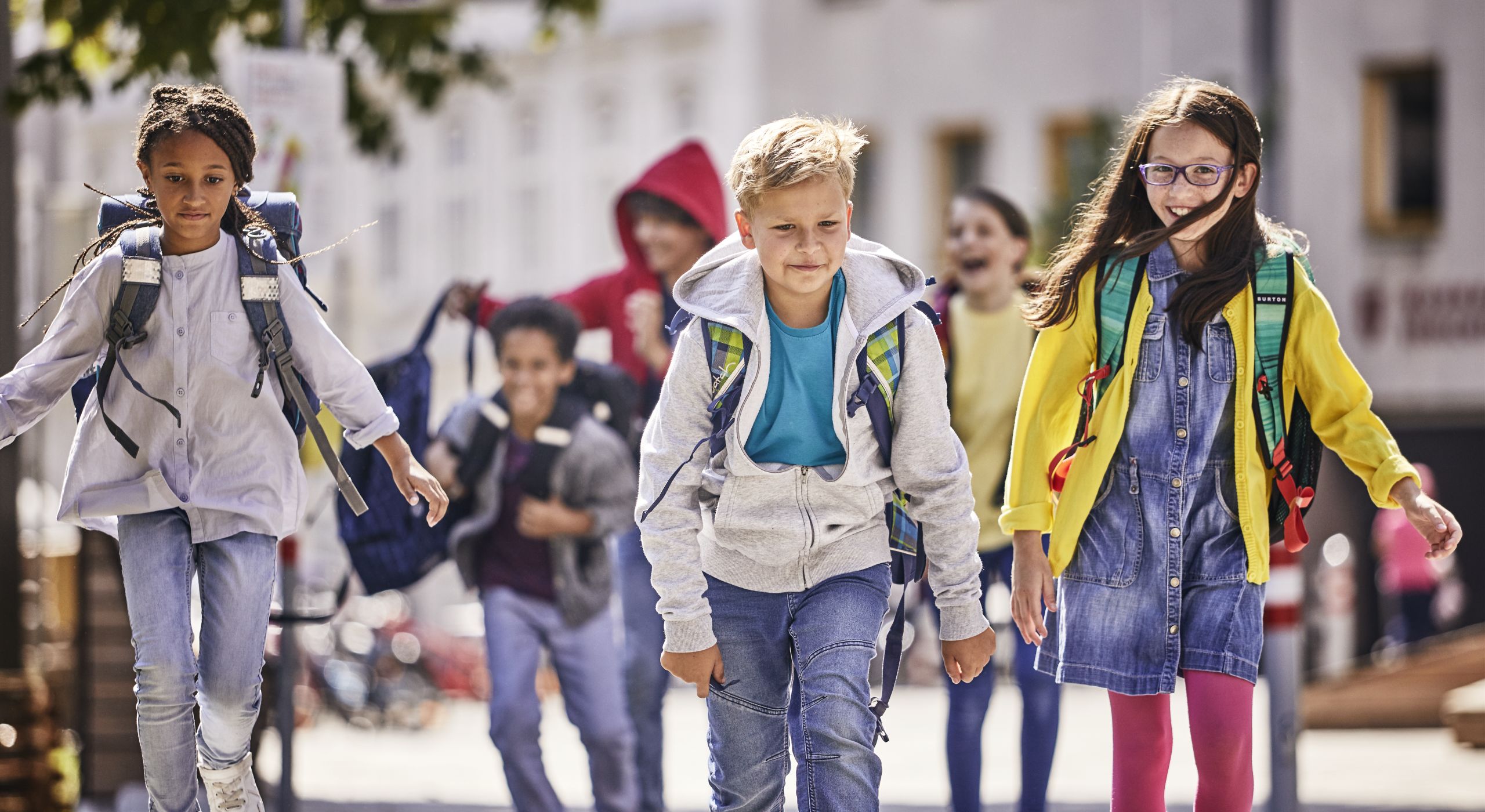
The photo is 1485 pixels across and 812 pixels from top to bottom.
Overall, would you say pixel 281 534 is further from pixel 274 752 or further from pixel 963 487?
pixel 274 752

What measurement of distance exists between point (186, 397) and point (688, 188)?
3402 millimetres

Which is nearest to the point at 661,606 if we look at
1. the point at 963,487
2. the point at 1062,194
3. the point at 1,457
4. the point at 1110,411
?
the point at 963,487

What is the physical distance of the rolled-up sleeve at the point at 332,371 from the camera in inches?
194

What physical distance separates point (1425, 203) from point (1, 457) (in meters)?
21.4

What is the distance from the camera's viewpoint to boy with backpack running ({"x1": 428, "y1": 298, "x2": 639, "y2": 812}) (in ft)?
22.9

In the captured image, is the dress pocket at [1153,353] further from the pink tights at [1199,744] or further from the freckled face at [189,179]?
the freckled face at [189,179]

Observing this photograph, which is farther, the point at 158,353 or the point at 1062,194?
the point at 1062,194

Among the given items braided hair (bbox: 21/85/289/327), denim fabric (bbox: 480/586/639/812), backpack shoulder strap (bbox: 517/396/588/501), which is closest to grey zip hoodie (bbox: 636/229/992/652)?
braided hair (bbox: 21/85/289/327)

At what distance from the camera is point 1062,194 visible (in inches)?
1030

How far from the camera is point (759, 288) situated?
15.8 feet

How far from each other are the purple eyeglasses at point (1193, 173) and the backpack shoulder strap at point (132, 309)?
7.78 ft

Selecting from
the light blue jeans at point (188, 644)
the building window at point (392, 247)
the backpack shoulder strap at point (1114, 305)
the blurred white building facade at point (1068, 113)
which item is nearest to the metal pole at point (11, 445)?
the light blue jeans at point (188, 644)

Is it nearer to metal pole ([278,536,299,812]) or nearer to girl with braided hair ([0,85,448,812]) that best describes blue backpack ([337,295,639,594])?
metal pole ([278,536,299,812])

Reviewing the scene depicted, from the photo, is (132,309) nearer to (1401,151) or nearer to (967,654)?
(967,654)
